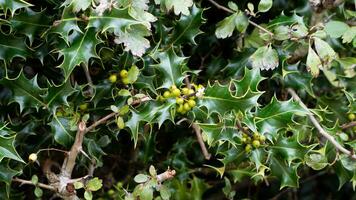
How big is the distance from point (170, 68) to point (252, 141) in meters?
0.29

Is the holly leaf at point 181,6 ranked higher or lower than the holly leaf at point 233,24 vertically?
higher

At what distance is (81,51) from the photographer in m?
1.39

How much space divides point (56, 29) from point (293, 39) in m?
0.66

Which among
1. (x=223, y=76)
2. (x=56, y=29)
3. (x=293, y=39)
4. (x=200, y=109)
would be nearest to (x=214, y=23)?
(x=223, y=76)

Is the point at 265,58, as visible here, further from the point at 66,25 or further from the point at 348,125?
the point at 66,25

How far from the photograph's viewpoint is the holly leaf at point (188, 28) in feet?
5.25

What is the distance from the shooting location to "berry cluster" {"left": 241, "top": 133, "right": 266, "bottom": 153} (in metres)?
1.52

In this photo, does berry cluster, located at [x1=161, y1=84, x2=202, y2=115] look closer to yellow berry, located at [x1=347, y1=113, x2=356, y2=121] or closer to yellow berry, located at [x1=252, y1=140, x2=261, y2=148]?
yellow berry, located at [x1=252, y1=140, x2=261, y2=148]

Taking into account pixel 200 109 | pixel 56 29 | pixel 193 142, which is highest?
pixel 56 29

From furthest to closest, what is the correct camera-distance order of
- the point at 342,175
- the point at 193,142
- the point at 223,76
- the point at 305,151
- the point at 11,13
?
the point at 193,142, the point at 223,76, the point at 342,175, the point at 305,151, the point at 11,13

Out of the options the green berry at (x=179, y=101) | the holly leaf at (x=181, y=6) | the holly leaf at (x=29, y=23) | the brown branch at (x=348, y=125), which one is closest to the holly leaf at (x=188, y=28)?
the holly leaf at (x=181, y=6)

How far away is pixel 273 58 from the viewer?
1.58 metres

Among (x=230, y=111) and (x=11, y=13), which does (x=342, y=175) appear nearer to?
(x=230, y=111)

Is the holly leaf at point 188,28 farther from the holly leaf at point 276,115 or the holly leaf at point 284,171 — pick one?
the holly leaf at point 284,171
